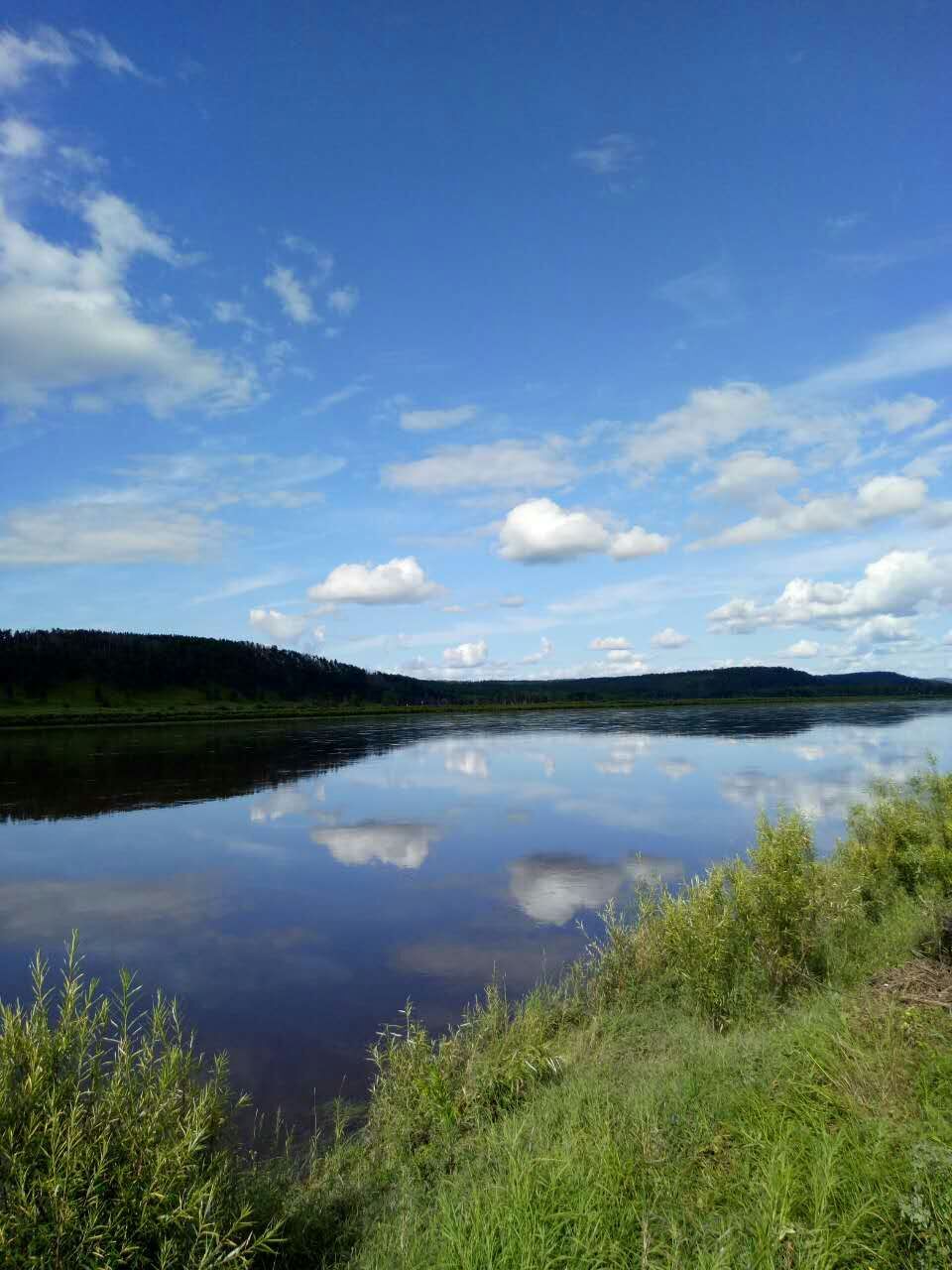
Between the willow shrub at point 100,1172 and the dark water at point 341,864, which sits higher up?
the willow shrub at point 100,1172

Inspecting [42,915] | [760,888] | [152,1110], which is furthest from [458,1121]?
[42,915]

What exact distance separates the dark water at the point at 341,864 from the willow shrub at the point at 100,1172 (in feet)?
14.6

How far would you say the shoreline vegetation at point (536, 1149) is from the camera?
6004mm

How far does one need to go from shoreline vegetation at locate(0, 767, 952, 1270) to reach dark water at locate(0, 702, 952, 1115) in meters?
2.87

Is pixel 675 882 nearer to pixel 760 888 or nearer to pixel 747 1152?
pixel 760 888

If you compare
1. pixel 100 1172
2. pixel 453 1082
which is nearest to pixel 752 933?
pixel 453 1082

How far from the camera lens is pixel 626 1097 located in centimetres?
877

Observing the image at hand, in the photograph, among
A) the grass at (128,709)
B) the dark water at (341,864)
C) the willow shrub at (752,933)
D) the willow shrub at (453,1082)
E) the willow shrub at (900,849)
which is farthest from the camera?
the grass at (128,709)

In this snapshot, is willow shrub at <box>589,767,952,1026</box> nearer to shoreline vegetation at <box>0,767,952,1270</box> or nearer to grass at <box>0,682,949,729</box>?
shoreline vegetation at <box>0,767,952,1270</box>

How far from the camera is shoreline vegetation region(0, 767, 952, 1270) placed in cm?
600

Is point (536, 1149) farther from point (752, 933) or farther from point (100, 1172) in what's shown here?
point (752, 933)

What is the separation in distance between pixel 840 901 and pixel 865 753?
53748mm

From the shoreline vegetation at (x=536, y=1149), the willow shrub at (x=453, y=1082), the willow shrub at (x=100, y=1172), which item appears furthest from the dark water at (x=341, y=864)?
the willow shrub at (x=100, y=1172)

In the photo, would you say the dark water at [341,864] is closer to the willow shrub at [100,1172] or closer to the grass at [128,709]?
the willow shrub at [100,1172]
